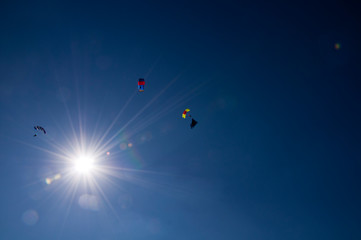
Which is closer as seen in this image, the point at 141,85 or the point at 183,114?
the point at 141,85

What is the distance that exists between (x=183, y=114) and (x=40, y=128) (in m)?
23.9

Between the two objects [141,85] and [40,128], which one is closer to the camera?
[141,85]

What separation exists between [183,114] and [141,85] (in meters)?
8.32

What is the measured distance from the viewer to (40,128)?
3025 cm

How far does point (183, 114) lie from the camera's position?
3064 centimetres

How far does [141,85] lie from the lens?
27.4 m

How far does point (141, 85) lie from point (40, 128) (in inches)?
740

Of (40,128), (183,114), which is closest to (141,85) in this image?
(183,114)

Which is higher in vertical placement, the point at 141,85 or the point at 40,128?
the point at 141,85

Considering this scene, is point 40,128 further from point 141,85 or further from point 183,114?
point 183,114
